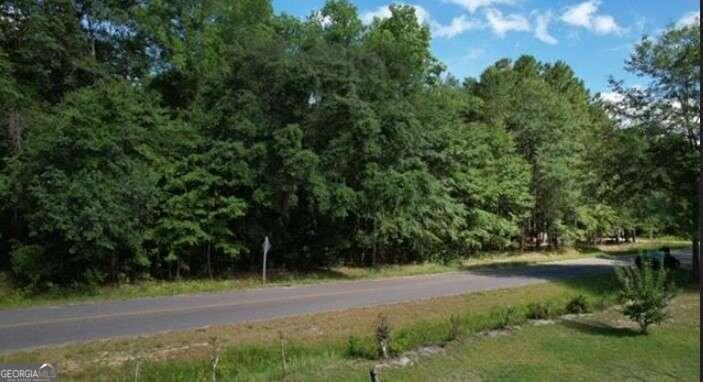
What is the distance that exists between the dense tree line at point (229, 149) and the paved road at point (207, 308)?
11.5 ft

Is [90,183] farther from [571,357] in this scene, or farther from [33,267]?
[571,357]

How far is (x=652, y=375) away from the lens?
9836 millimetres

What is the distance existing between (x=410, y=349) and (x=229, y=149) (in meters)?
15.3

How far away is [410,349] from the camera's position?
11.1 meters

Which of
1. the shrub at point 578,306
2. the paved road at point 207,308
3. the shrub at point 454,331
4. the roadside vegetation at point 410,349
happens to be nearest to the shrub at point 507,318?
the roadside vegetation at point 410,349

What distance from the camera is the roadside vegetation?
9781 mm

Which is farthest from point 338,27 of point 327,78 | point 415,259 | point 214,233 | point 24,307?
point 24,307

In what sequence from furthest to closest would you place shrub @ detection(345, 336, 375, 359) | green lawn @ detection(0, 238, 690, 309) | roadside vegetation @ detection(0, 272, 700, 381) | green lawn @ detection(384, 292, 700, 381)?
1. green lawn @ detection(0, 238, 690, 309)
2. shrub @ detection(345, 336, 375, 359)
3. roadside vegetation @ detection(0, 272, 700, 381)
4. green lawn @ detection(384, 292, 700, 381)

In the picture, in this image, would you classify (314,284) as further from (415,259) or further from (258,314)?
(415,259)

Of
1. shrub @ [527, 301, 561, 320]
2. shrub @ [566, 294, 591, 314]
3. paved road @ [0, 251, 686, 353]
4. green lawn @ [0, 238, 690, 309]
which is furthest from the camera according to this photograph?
green lawn @ [0, 238, 690, 309]

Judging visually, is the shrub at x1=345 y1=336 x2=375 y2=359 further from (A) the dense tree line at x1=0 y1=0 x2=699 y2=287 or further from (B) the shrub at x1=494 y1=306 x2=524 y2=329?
(A) the dense tree line at x1=0 y1=0 x2=699 y2=287

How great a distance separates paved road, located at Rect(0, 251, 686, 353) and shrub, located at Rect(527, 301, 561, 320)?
5155 mm

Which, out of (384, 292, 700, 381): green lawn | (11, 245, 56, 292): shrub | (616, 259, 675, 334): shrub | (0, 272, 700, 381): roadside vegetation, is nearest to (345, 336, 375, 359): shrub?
(0, 272, 700, 381): roadside vegetation

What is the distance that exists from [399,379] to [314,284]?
15207 mm
